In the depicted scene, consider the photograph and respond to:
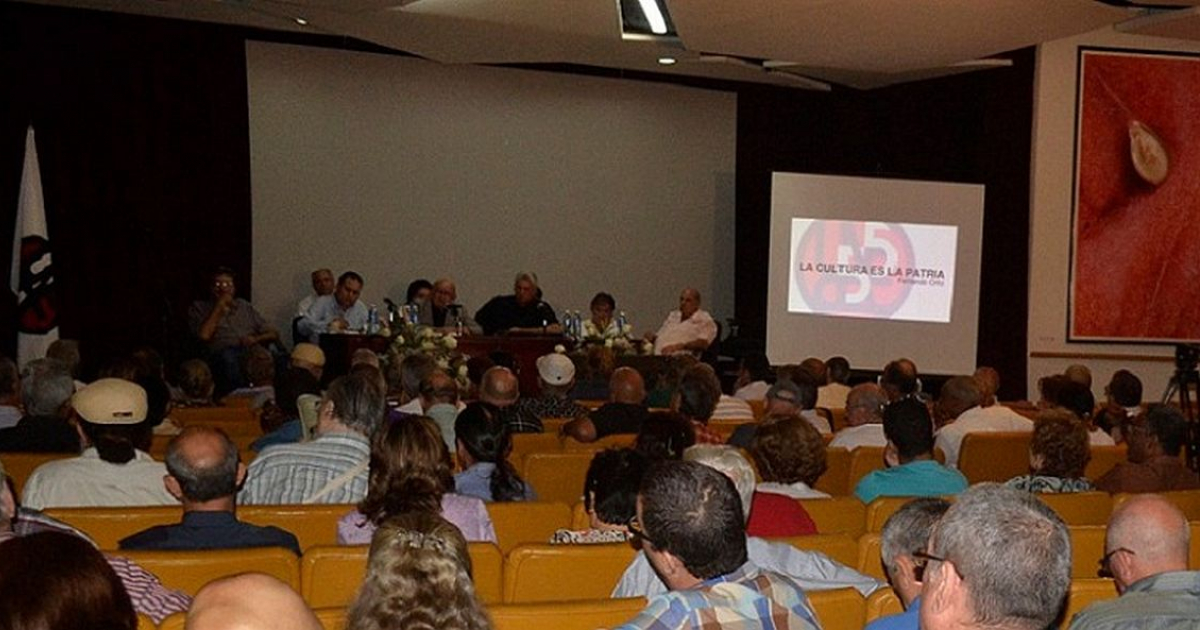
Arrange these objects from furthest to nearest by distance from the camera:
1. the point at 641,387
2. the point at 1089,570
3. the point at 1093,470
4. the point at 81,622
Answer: the point at 641,387
the point at 1093,470
the point at 1089,570
the point at 81,622

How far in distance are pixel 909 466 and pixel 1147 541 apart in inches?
95.6

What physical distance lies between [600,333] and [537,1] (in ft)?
10.5

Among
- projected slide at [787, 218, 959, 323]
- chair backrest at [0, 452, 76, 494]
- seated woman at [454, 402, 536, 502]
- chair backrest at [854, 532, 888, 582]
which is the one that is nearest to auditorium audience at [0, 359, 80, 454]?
chair backrest at [0, 452, 76, 494]

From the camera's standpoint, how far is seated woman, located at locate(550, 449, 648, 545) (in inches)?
172

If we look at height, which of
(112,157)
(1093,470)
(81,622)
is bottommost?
(1093,470)

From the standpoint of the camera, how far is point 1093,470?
24.8ft

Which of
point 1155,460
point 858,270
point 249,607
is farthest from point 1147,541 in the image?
point 858,270

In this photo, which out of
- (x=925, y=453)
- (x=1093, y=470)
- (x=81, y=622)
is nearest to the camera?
(x=81, y=622)

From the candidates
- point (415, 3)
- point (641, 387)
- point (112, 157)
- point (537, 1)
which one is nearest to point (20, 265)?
point (112, 157)

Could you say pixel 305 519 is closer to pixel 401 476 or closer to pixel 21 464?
pixel 401 476

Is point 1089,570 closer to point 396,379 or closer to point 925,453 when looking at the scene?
point 925,453

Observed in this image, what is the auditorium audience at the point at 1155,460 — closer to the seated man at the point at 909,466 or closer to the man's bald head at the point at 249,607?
the seated man at the point at 909,466

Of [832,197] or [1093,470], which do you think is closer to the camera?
[1093,470]

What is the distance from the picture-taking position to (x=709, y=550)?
3.00m
